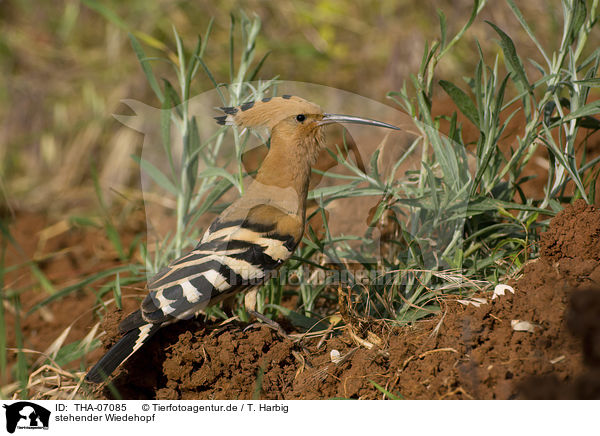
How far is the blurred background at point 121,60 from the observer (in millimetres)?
4293

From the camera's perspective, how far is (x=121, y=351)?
177 cm

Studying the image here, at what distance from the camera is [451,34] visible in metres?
4.22

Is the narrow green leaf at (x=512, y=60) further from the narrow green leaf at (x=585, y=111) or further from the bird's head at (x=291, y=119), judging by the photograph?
the bird's head at (x=291, y=119)

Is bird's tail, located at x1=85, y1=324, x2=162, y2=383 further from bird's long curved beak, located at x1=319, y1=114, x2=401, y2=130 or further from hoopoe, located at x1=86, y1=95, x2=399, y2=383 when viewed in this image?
bird's long curved beak, located at x1=319, y1=114, x2=401, y2=130

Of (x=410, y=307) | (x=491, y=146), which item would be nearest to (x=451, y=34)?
(x=491, y=146)

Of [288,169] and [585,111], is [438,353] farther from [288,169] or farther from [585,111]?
[585,111]

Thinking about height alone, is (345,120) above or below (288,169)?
above

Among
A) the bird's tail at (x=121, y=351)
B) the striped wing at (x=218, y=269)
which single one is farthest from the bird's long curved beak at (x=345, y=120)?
the bird's tail at (x=121, y=351)

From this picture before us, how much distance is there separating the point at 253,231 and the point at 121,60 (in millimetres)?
3357

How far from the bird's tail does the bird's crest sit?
75 centimetres

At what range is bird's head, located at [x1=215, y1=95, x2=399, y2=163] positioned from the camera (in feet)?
6.66
